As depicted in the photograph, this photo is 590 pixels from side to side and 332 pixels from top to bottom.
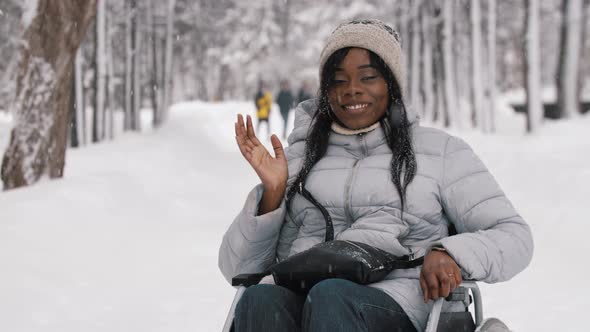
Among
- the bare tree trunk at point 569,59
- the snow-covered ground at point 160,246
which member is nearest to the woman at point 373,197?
the snow-covered ground at point 160,246

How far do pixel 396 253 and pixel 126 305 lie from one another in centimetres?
378

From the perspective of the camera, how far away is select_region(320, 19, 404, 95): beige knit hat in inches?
124

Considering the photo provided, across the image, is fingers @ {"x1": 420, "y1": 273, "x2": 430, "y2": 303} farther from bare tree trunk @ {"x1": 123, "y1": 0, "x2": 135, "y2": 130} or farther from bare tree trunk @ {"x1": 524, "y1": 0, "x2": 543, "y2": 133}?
bare tree trunk @ {"x1": 123, "y1": 0, "x2": 135, "y2": 130}

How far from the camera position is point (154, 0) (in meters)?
32.6

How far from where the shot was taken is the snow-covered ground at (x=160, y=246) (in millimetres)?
5848

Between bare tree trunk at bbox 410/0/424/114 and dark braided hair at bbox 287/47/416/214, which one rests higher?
bare tree trunk at bbox 410/0/424/114

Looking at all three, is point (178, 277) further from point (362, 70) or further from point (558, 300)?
point (362, 70)

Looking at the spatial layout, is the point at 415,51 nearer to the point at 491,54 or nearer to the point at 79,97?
the point at 491,54

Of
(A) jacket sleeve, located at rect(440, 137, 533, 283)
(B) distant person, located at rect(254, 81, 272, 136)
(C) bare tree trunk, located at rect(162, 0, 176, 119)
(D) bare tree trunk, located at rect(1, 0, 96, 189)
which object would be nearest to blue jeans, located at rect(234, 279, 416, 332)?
(A) jacket sleeve, located at rect(440, 137, 533, 283)

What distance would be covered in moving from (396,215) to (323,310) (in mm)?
713

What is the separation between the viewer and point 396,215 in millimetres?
3109

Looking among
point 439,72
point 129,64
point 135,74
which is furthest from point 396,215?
point 439,72

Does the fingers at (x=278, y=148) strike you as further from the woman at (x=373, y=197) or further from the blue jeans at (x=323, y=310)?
the blue jeans at (x=323, y=310)

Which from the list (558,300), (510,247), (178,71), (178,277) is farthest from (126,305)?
(178,71)
